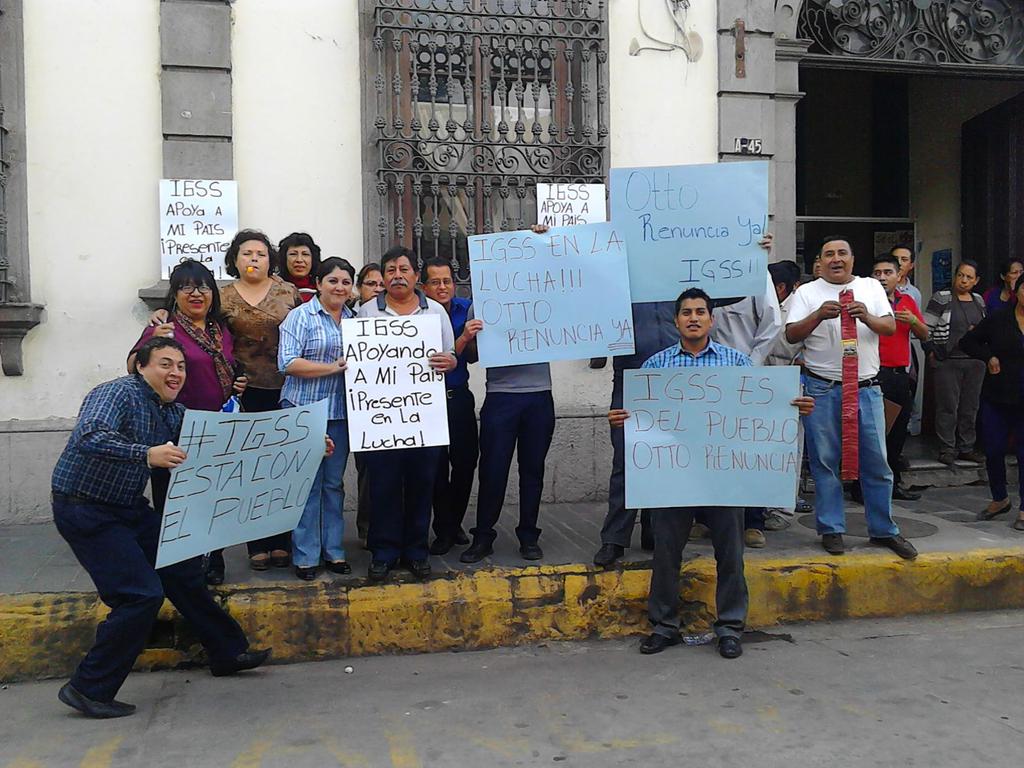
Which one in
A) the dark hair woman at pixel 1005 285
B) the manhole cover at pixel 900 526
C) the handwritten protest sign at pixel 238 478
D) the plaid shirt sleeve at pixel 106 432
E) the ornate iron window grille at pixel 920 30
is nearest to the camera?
the plaid shirt sleeve at pixel 106 432

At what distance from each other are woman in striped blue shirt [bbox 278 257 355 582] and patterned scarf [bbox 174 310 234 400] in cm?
27

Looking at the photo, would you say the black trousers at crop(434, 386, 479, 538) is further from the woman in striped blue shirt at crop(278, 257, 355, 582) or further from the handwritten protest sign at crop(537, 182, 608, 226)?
the handwritten protest sign at crop(537, 182, 608, 226)

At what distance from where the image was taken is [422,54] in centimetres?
717

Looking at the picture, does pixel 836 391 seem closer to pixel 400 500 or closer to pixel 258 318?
pixel 400 500

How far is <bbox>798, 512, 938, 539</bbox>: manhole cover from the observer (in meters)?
6.32

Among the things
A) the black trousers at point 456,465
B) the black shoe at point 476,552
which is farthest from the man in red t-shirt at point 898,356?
the black shoe at point 476,552

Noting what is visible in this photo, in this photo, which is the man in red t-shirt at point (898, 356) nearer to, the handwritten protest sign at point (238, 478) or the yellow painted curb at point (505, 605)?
the yellow painted curb at point (505, 605)

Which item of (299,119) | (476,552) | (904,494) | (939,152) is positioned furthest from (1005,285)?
A: (299,119)

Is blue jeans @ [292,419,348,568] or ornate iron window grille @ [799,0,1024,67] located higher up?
ornate iron window grille @ [799,0,1024,67]

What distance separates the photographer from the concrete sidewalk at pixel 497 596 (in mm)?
4840

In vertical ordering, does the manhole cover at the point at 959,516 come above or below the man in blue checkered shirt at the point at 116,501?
below

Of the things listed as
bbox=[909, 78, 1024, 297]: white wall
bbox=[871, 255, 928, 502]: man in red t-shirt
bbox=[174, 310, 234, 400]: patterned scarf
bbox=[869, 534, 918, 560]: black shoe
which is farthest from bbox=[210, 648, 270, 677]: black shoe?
bbox=[909, 78, 1024, 297]: white wall

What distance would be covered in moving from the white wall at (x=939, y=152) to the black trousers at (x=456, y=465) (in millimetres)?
6674

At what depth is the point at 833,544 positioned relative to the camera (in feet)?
18.9
